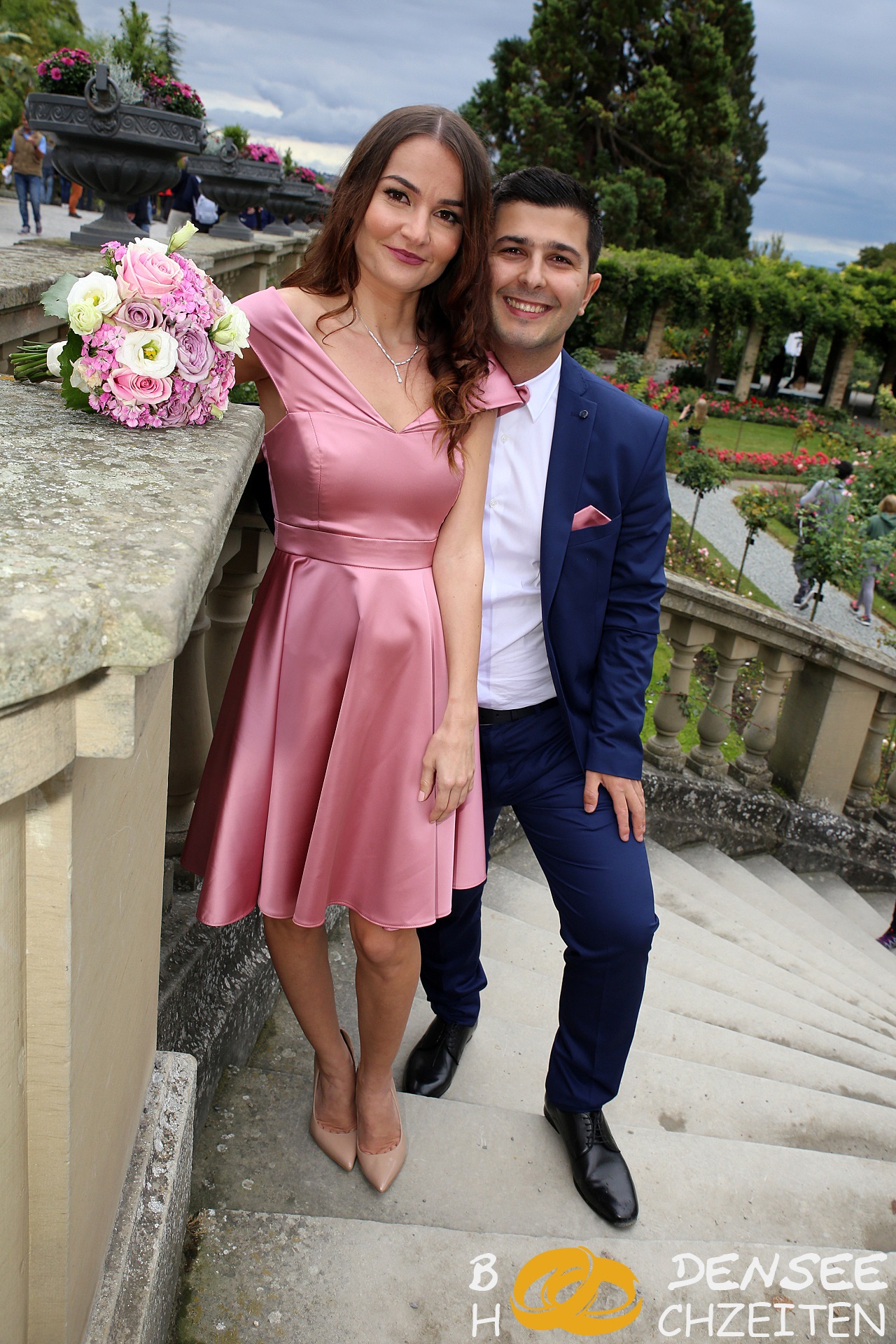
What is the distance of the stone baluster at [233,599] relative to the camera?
2309 mm

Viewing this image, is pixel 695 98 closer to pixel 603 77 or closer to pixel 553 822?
pixel 603 77

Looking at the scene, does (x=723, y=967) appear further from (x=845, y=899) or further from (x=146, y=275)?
(x=146, y=275)

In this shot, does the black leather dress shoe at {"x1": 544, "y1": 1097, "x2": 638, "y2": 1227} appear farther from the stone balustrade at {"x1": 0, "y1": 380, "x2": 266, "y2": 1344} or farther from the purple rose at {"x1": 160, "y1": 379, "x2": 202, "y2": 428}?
the purple rose at {"x1": 160, "y1": 379, "x2": 202, "y2": 428}

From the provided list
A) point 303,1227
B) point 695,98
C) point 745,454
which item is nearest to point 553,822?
point 303,1227

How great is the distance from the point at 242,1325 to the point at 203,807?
0.91m

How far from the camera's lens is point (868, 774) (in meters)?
4.97

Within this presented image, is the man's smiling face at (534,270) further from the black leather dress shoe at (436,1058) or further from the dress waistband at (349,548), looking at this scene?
the black leather dress shoe at (436,1058)

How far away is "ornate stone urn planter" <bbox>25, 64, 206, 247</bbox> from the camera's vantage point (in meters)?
4.66

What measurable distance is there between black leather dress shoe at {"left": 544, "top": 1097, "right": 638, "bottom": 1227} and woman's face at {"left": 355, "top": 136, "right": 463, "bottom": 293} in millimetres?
1869

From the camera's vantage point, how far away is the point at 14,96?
2278cm

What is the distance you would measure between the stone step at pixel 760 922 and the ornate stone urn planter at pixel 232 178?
8495 mm

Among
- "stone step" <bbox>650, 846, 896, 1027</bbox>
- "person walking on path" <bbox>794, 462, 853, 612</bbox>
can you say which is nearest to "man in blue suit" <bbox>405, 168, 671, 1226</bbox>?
"stone step" <bbox>650, 846, 896, 1027</bbox>

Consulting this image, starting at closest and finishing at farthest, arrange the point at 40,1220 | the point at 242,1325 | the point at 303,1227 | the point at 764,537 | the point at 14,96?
the point at 40,1220
the point at 242,1325
the point at 303,1227
the point at 764,537
the point at 14,96

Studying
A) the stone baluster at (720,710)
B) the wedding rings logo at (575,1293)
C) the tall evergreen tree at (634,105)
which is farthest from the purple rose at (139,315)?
the tall evergreen tree at (634,105)
